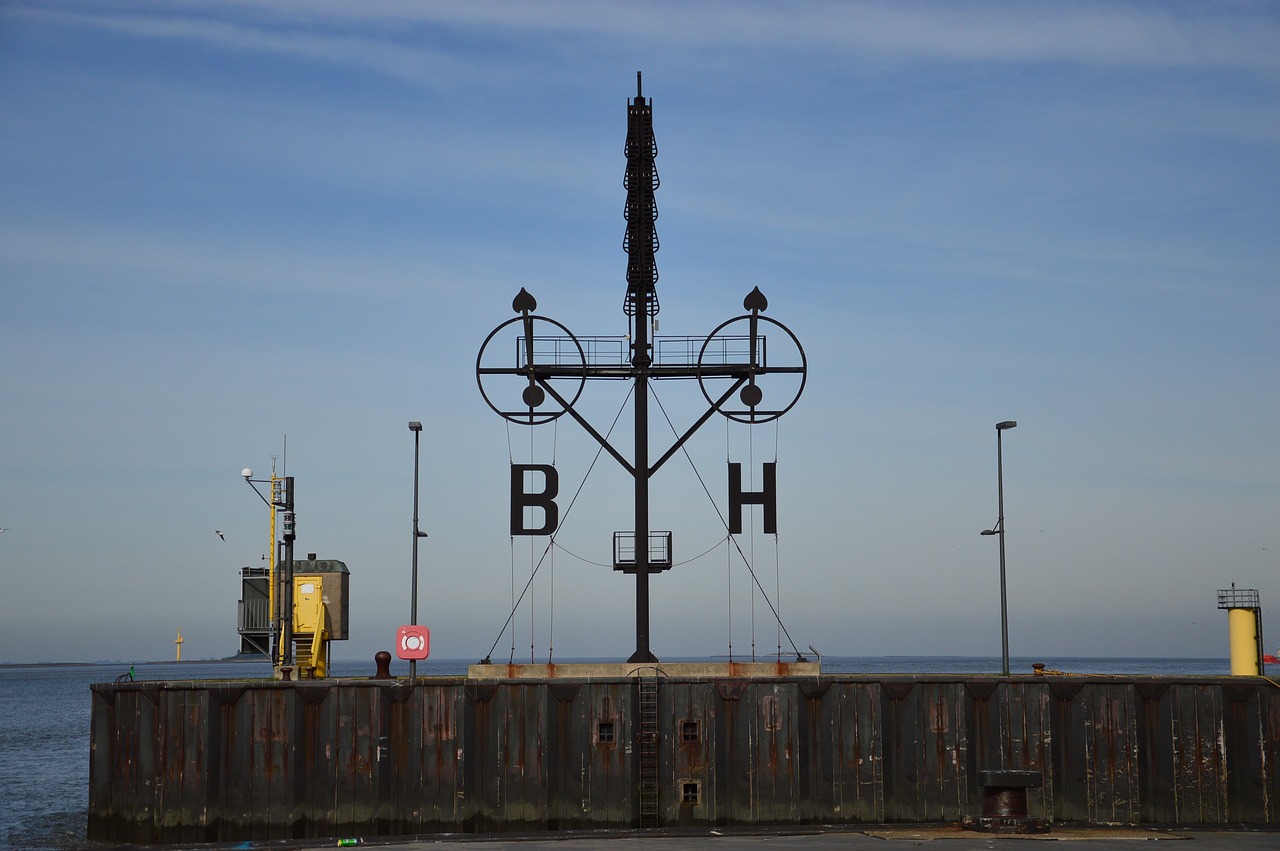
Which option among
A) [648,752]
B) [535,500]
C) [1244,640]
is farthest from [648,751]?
[1244,640]

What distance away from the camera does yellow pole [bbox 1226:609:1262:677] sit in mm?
35656

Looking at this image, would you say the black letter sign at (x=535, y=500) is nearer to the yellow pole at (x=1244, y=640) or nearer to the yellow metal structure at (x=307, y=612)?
the yellow metal structure at (x=307, y=612)

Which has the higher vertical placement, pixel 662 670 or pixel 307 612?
pixel 307 612

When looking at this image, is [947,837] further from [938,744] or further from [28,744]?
[28,744]

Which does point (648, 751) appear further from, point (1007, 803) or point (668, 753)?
point (1007, 803)

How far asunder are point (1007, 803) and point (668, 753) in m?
7.56

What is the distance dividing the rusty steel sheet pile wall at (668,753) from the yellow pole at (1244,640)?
16.5ft

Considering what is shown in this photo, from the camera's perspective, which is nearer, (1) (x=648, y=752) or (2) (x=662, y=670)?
(1) (x=648, y=752)

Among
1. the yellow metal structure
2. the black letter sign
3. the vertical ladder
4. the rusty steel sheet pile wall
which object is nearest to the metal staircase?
the vertical ladder

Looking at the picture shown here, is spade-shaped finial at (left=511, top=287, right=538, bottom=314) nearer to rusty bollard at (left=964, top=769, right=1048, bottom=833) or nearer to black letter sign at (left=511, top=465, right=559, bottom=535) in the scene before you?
black letter sign at (left=511, top=465, right=559, bottom=535)

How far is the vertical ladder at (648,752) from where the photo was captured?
29.8 m

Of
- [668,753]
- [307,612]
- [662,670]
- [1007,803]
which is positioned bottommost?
[1007,803]

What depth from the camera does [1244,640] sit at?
3581cm

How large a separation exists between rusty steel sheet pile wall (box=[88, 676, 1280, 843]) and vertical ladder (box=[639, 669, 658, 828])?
159mm
